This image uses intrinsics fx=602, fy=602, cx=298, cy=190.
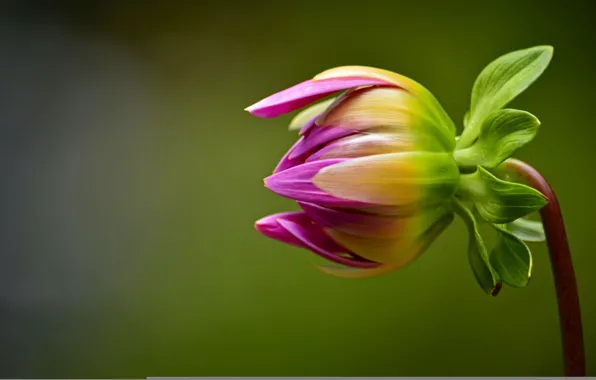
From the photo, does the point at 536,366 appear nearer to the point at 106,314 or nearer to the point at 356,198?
the point at 106,314

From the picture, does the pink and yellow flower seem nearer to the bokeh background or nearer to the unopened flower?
the unopened flower

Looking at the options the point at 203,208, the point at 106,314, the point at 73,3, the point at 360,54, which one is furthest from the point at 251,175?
the point at 73,3

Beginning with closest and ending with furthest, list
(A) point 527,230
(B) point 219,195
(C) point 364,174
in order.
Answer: (C) point 364,174 < (A) point 527,230 < (B) point 219,195

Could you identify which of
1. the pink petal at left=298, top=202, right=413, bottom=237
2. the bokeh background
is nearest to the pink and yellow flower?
the pink petal at left=298, top=202, right=413, bottom=237

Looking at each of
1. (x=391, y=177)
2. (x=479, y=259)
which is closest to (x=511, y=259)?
(x=479, y=259)

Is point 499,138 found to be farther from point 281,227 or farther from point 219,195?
point 219,195

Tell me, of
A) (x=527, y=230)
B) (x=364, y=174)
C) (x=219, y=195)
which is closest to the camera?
(x=364, y=174)

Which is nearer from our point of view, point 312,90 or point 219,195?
point 312,90
